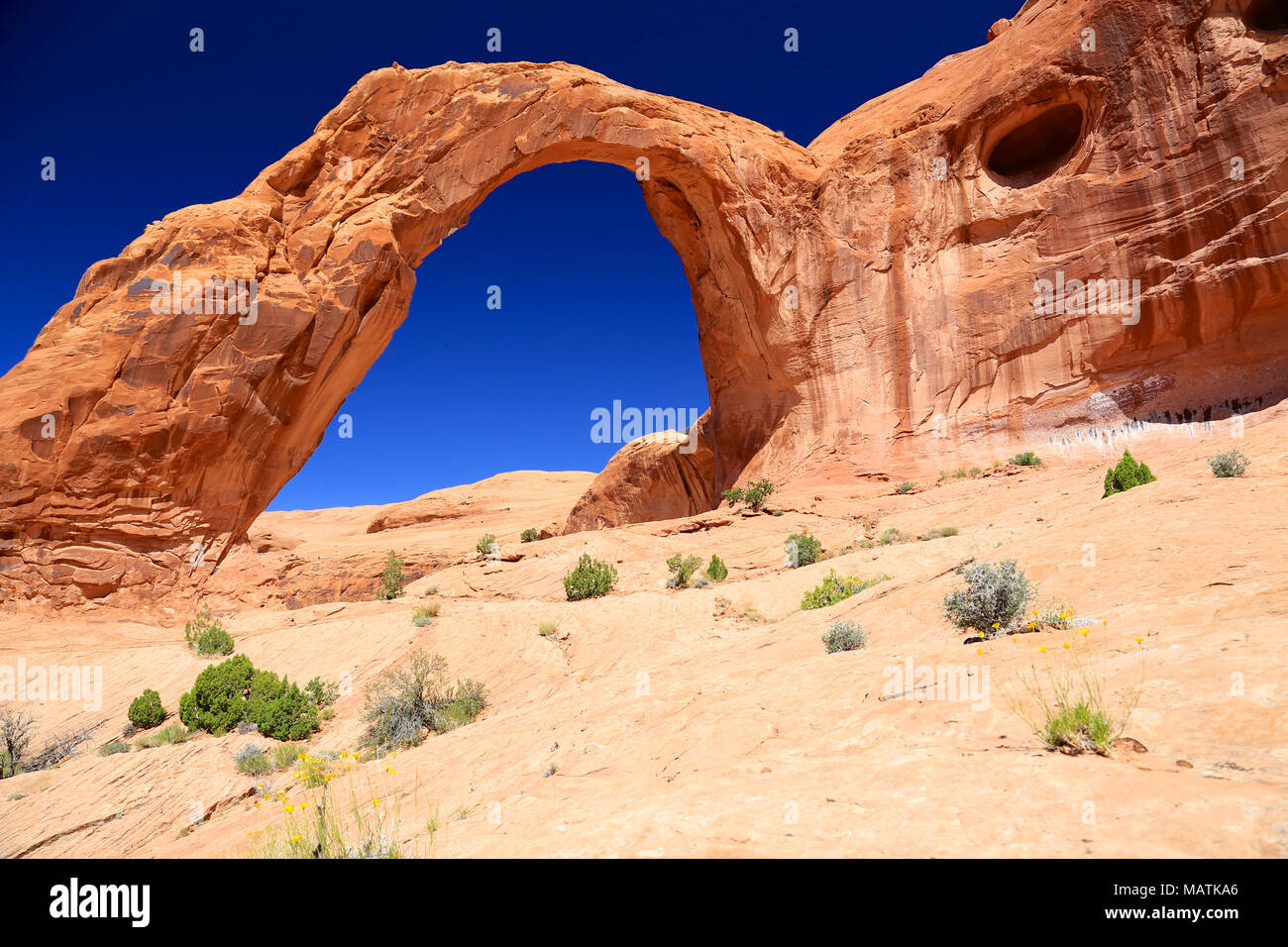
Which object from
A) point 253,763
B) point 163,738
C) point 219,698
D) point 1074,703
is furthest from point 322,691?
point 1074,703

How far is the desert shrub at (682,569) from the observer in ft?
42.9

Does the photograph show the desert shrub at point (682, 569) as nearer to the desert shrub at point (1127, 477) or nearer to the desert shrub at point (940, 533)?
the desert shrub at point (940, 533)

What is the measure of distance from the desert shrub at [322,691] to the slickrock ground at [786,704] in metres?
0.49

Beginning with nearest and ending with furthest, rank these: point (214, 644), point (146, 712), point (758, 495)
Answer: point (146, 712)
point (214, 644)
point (758, 495)

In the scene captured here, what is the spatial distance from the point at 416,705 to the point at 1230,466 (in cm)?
1133

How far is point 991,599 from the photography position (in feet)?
19.7

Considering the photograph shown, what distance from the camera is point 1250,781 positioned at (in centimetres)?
238

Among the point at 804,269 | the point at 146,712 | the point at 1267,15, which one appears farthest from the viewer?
the point at 804,269

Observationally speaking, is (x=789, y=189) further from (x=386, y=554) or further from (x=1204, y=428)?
(x=386, y=554)

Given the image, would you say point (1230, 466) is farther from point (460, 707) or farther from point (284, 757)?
point (284, 757)

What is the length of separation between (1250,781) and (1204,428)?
17077mm

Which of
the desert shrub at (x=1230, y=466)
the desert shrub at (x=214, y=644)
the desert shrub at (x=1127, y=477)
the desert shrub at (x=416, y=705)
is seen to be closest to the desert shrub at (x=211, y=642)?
the desert shrub at (x=214, y=644)
